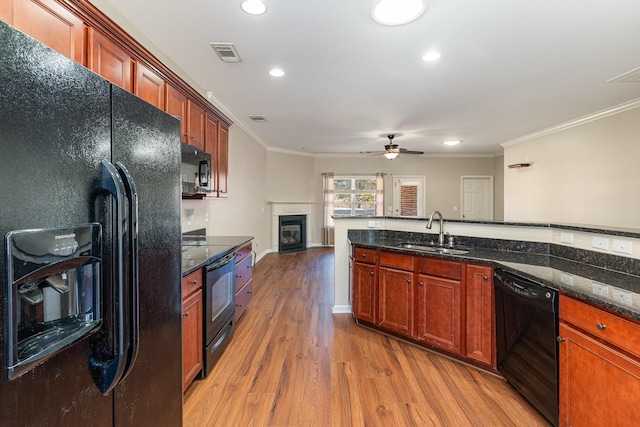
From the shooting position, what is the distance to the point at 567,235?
88.6 inches

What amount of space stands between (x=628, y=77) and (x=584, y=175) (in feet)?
6.58

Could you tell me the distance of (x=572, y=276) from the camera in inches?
70.1

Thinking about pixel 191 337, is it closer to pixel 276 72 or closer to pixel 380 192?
pixel 276 72

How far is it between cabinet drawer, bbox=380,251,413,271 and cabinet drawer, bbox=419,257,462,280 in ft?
0.36

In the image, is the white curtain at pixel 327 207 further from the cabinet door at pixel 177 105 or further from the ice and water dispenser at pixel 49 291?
the ice and water dispenser at pixel 49 291

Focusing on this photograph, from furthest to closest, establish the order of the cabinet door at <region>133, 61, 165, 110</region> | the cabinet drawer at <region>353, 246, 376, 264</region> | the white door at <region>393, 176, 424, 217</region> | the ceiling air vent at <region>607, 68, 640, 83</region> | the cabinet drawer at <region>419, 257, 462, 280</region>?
the white door at <region>393, 176, 424, 217</region> < the ceiling air vent at <region>607, 68, 640, 83</region> < the cabinet drawer at <region>353, 246, 376, 264</region> < the cabinet drawer at <region>419, 257, 462, 280</region> < the cabinet door at <region>133, 61, 165, 110</region>

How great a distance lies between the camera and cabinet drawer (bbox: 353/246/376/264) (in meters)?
2.91

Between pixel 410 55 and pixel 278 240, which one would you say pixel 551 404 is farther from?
pixel 278 240

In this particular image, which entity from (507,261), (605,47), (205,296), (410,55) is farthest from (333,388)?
(605,47)

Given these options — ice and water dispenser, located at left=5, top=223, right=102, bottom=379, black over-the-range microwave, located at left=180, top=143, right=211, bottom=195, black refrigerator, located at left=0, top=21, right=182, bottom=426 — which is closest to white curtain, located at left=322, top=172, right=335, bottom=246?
black over-the-range microwave, located at left=180, top=143, right=211, bottom=195

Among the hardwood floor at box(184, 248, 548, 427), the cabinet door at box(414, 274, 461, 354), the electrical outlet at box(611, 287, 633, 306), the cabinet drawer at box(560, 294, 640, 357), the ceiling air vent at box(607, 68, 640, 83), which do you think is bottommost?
the hardwood floor at box(184, 248, 548, 427)

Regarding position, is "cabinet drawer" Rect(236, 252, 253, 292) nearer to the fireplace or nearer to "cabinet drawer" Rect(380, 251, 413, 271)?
"cabinet drawer" Rect(380, 251, 413, 271)

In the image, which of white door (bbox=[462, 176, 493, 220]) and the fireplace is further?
white door (bbox=[462, 176, 493, 220])

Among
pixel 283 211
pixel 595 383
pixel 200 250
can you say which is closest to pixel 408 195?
pixel 283 211
